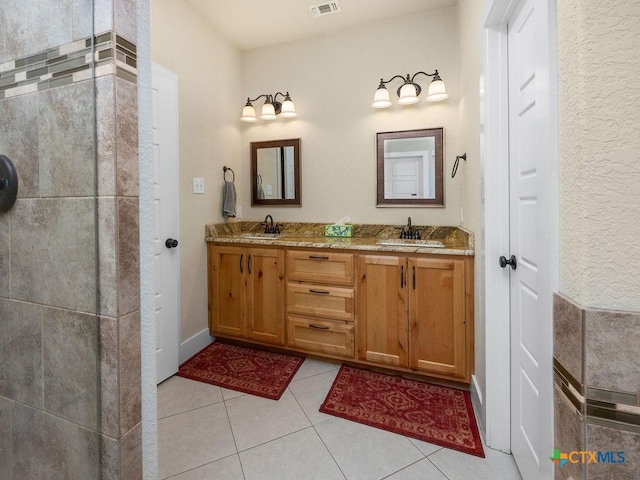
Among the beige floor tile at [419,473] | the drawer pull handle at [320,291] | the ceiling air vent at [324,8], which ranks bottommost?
the beige floor tile at [419,473]

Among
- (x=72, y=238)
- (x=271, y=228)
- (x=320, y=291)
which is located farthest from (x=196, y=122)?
(x=72, y=238)

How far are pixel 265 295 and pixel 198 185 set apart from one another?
43.2 inches

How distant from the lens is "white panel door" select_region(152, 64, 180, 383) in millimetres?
2109

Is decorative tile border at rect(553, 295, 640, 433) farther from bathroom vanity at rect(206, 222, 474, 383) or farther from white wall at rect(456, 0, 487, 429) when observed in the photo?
bathroom vanity at rect(206, 222, 474, 383)

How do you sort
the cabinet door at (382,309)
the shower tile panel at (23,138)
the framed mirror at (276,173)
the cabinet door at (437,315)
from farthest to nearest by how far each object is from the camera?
the framed mirror at (276,173) < the cabinet door at (382,309) < the cabinet door at (437,315) < the shower tile panel at (23,138)

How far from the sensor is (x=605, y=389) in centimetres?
53

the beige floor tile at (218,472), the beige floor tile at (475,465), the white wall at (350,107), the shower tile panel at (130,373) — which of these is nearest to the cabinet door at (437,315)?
the beige floor tile at (475,465)

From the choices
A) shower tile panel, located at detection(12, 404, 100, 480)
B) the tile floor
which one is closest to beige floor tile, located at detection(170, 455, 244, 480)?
the tile floor

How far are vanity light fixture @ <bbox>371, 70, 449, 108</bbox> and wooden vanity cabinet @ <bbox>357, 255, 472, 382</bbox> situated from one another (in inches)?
52.4

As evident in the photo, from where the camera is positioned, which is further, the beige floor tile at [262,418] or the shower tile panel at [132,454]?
the beige floor tile at [262,418]

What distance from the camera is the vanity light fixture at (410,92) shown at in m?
2.39

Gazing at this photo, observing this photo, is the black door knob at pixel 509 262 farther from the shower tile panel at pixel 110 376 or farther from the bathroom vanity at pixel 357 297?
the shower tile panel at pixel 110 376

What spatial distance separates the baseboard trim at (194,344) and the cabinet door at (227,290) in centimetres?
8

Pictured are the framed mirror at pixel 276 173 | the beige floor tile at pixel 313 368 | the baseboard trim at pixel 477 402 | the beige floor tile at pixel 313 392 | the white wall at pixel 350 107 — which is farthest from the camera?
the framed mirror at pixel 276 173
